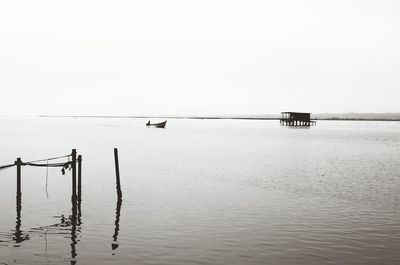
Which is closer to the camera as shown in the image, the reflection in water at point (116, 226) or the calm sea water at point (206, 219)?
the calm sea water at point (206, 219)

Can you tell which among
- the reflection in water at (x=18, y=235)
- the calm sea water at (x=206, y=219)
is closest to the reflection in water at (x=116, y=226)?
the calm sea water at (x=206, y=219)

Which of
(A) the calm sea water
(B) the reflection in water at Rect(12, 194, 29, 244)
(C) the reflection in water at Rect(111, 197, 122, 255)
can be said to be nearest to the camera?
(A) the calm sea water

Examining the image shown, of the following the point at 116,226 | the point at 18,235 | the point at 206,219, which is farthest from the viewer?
the point at 206,219

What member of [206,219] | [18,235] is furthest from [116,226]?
[206,219]

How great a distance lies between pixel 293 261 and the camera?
14.1m

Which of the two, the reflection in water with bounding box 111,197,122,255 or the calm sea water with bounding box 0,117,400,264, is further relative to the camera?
the reflection in water with bounding box 111,197,122,255

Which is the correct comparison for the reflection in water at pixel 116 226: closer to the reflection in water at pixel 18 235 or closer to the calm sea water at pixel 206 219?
the calm sea water at pixel 206 219

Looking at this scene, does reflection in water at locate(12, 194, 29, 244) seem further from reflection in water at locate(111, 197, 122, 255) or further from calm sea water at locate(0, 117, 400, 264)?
reflection in water at locate(111, 197, 122, 255)

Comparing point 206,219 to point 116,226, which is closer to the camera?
point 116,226

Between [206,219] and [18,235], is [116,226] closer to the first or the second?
[18,235]

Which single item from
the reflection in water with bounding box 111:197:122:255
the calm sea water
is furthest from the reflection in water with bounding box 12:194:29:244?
the reflection in water with bounding box 111:197:122:255

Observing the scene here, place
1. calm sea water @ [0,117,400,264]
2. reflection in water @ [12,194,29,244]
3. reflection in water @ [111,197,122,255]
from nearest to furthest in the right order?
Answer: calm sea water @ [0,117,400,264]
reflection in water @ [111,197,122,255]
reflection in water @ [12,194,29,244]

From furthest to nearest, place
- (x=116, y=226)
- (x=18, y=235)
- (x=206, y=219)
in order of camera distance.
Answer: (x=206, y=219) → (x=116, y=226) → (x=18, y=235)

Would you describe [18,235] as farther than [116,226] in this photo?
No
